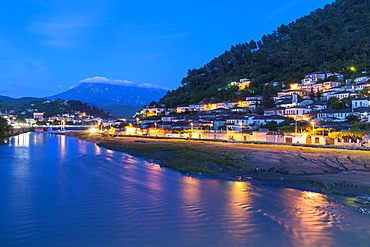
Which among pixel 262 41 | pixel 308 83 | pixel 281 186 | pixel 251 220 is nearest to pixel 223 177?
pixel 281 186

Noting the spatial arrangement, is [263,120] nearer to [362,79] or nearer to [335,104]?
[335,104]

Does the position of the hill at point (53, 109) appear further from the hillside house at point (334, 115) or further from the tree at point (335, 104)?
the hillside house at point (334, 115)

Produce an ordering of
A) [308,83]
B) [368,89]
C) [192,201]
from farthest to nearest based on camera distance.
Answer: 1. [308,83]
2. [368,89]
3. [192,201]

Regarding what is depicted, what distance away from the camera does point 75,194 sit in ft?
41.7

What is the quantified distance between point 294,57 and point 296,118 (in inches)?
1903

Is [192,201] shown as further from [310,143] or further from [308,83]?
[308,83]

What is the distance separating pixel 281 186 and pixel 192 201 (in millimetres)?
5200

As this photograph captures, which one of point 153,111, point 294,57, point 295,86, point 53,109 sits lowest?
point 153,111

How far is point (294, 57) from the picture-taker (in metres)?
87.7

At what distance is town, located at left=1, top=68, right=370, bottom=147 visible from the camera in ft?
113

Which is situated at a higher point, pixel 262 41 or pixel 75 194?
pixel 262 41

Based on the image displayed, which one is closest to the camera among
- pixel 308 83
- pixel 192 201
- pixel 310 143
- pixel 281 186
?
pixel 192 201

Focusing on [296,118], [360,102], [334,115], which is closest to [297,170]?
[334,115]

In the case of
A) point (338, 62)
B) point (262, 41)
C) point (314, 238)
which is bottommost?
point (314, 238)
